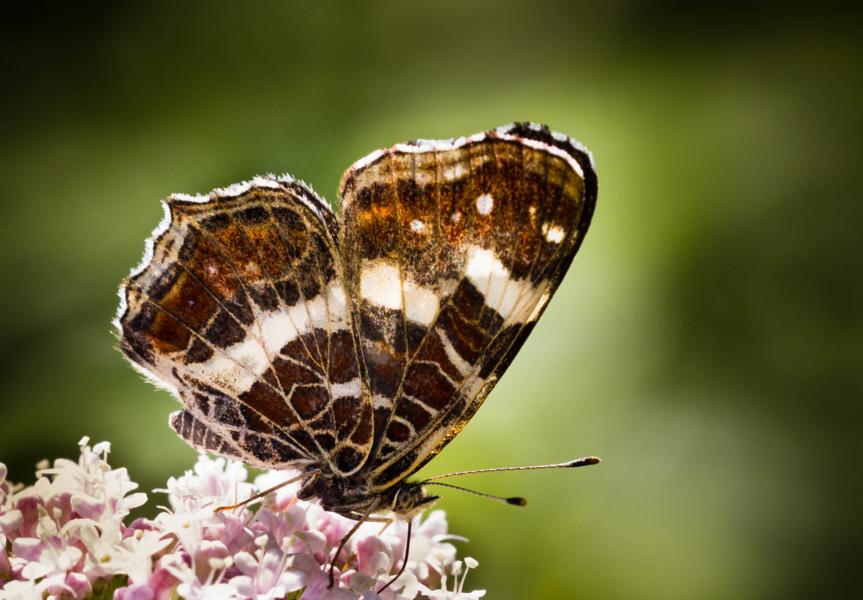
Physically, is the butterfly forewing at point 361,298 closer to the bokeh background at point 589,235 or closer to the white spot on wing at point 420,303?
the white spot on wing at point 420,303

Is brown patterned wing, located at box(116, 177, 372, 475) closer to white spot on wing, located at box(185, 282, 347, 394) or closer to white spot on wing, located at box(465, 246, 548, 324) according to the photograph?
white spot on wing, located at box(185, 282, 347, 394)

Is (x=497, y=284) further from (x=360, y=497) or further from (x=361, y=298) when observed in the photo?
(x=360, y=497)

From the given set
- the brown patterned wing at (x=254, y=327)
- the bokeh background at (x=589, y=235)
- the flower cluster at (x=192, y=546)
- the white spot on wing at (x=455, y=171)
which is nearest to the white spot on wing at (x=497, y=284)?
the white spot on wing at (x=455, y=171)

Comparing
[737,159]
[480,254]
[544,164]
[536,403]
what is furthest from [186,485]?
[737,159]

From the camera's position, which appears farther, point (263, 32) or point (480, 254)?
point (263, 32)

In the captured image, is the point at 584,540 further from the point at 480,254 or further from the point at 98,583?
the point at 98,583

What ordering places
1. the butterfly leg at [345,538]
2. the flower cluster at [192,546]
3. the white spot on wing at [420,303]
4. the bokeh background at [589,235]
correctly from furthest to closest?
the bokeh background at [589,235]
the white spot on wing at [420,303]
the butterfly leg at [345,538]
the flower cluster at [192,546]
